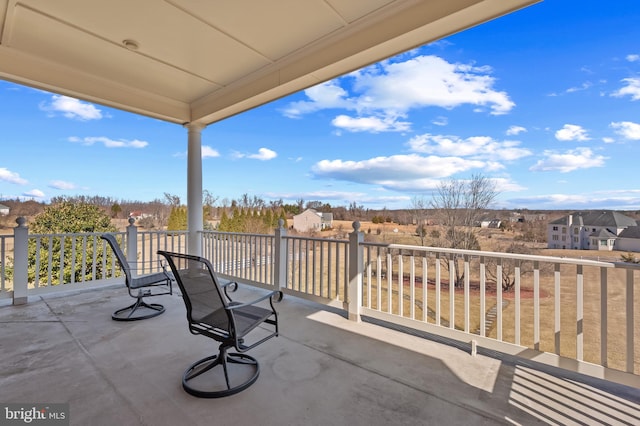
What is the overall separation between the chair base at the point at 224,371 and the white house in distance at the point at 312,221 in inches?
144

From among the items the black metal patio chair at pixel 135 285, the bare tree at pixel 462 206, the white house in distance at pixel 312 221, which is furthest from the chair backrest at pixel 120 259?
the bare tree at pixel 462 206

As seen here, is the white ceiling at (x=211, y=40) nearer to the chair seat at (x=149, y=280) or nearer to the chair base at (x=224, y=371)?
the chair seat at (x=149, y=280)

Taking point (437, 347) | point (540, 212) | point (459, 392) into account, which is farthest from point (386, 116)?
point (459, 392)

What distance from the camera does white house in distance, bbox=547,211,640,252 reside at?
2.44 metres

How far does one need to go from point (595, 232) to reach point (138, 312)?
16.9 feet

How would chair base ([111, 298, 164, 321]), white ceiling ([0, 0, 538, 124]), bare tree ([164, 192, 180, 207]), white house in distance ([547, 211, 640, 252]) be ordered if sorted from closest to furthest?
white house in distance ([547, 211, 640, 252]) → white ceiling ([0, 0, 538, 124]) → chair base ([111, 298, 164, 321]) → bare tree ([164, 192, 180, 207])

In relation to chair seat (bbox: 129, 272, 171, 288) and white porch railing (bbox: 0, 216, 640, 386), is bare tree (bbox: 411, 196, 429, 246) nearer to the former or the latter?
white porch railing (bbox: 0, 216, 640, 386)

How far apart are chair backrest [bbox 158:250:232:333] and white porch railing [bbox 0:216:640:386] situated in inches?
69.8

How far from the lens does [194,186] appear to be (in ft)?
17.5

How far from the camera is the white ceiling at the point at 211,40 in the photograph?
103 inches

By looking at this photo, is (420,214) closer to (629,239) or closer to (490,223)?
(490,223)

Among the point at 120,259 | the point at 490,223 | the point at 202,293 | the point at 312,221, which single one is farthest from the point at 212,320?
the point at 490,223

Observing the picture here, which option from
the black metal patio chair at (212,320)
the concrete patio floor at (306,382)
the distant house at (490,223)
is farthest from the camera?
the distant house at (490,223)

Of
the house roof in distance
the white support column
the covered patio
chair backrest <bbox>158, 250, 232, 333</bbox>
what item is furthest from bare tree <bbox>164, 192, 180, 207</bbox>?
the house roof in distance
